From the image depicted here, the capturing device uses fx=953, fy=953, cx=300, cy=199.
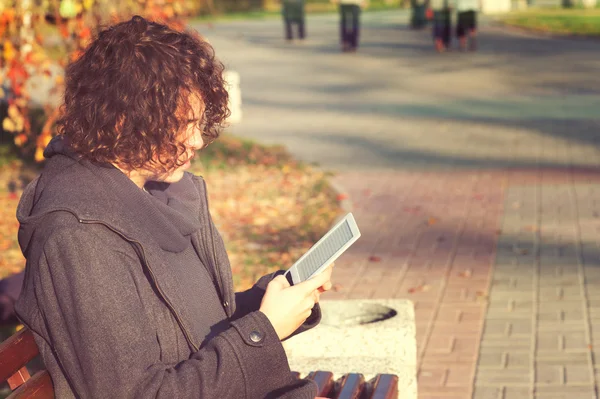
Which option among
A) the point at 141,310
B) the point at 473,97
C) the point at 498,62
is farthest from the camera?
the point at 498,62

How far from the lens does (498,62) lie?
1872cm

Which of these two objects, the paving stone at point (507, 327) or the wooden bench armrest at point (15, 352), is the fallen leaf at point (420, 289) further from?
the wooden bench armrest at point (15, 352)

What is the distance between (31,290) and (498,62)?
17479mm

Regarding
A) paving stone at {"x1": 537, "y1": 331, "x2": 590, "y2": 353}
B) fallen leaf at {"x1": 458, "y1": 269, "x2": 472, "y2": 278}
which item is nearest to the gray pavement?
fallen leaf at {"x1": 458, "y1": 269, "x2": 472, "y2": 278}

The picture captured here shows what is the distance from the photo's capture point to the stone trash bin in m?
3.65

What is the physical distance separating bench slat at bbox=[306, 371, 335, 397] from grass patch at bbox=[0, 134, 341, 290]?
2988mm

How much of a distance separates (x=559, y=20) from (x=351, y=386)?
26653 mm

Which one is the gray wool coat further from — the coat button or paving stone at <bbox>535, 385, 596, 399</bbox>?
paving stone at <bbox>535, 385, 596, 399</bbox>

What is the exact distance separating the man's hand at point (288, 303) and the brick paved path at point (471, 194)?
2.35m

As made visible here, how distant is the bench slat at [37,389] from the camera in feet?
7.33

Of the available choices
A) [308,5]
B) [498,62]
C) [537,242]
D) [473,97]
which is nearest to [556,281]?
[537,242]

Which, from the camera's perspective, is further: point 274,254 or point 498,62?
point 498,62

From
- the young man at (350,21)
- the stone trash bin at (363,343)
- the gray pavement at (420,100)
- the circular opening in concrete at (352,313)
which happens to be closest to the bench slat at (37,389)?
the stone trash bin at (363,343)

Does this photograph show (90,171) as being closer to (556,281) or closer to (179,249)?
(179,249)
